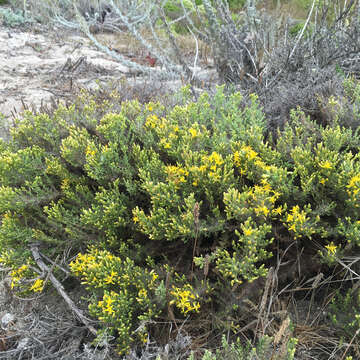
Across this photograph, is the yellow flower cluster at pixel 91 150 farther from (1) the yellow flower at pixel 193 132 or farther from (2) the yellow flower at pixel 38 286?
(2) the yellow flower at pixel 38 286

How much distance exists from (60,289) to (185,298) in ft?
2.55

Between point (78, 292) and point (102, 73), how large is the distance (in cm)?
449

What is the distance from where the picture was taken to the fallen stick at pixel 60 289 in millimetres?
1862

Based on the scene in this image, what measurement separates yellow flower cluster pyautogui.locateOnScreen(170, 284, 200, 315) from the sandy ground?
9.89ft

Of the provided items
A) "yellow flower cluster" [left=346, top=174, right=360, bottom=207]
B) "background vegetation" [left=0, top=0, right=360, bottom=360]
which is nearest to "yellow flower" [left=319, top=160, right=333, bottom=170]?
"background vegetation" [left=0, top=0, right=360, bottom=360]

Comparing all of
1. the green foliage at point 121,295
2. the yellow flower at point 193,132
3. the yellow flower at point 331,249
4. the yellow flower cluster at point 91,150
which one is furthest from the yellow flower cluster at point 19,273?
the yellow flower at point 331,249

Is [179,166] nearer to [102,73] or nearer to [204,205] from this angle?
[204,205]

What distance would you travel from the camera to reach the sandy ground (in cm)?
477

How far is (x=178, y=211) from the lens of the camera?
6.75 feet

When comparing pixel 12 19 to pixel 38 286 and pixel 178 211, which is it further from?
pixel 178 211

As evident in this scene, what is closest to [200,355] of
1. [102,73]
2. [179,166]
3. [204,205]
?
[204,205]

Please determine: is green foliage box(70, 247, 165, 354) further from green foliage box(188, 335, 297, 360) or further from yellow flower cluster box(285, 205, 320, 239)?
yellow flower cluster box(285, 205, 320, 239)

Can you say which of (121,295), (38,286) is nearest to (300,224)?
(121,295)

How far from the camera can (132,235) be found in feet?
7.22
